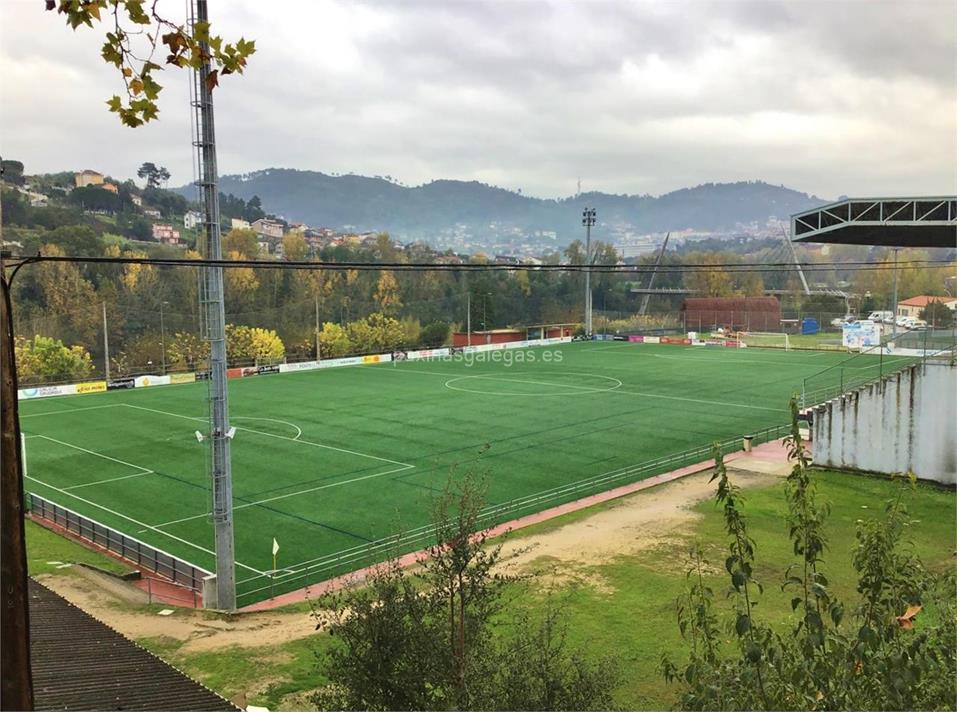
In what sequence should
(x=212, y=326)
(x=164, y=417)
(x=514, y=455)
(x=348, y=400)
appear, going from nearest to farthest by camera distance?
(x=212, y=326), (x=514, y=455), (x=164, y=417), (x=348, y=400)

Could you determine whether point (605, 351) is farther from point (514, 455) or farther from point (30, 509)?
point (30, 509)

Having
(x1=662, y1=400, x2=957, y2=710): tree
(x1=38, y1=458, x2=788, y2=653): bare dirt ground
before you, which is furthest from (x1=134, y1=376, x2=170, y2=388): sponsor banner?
(x1=662, y1=400, x2=957, y2=710): tree

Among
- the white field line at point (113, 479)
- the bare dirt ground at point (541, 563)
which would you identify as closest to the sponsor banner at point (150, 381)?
the white field line at point (113, 479)

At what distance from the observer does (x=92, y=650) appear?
445 inches

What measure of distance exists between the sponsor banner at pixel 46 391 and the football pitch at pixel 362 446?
251 cm

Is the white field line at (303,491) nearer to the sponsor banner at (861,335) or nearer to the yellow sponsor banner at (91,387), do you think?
the yellow sponsor banner at (91,387)

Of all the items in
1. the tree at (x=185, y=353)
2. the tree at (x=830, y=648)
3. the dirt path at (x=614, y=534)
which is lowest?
the dirt path at (x=614, y=534)

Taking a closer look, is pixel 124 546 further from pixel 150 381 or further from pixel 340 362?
pixel 340 362

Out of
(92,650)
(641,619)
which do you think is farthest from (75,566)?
(641,619)

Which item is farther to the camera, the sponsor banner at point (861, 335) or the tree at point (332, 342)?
the tree at point (332, 342)

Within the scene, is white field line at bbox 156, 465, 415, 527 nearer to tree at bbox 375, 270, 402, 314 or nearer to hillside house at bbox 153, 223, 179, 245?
tree at bbox 375, 270, 402, 314

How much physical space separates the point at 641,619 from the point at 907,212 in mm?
18150

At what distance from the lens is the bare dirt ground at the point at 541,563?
16844mm

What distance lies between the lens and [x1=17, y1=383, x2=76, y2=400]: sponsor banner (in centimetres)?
5206
